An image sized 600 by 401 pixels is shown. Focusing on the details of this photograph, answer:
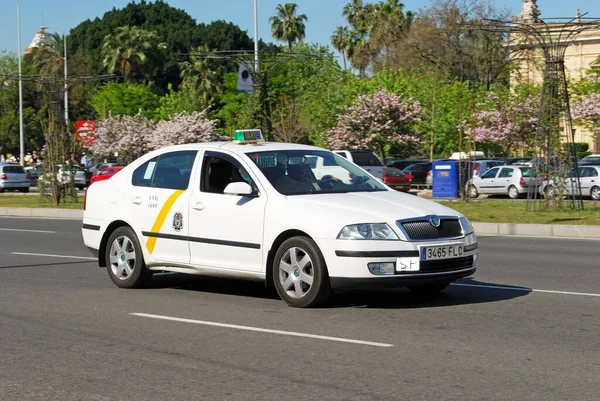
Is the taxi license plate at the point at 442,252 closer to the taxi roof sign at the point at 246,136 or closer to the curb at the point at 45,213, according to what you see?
the taxi roof sign at the point at 246,136

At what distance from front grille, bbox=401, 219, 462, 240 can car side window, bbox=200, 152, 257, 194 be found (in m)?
1.90

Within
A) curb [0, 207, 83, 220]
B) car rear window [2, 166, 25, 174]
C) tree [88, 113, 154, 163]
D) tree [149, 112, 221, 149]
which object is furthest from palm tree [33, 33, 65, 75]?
curb [0, 207, 83, 220]

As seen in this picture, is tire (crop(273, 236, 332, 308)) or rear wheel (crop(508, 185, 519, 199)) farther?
→ rear wheel (crop(508, 185, 519, 199))

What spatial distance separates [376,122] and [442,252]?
45.5 m

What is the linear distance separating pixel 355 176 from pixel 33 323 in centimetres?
354

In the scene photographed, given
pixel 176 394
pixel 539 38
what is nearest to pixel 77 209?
pixel 539 38

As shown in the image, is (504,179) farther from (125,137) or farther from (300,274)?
(125,137)

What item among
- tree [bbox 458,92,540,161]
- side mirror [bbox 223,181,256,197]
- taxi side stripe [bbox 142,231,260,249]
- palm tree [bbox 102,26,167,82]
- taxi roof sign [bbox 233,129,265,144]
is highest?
palm tree [bbox 102,26,167,82]

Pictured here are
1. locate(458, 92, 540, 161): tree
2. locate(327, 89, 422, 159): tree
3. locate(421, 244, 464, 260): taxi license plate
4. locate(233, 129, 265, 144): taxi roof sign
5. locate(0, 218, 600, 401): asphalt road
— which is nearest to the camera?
locate(0, 218, 600, 401): asphalt road

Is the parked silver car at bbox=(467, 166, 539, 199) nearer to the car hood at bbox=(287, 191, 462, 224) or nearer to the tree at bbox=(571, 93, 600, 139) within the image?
the tree at bbox=(571, 93, 600, 139)

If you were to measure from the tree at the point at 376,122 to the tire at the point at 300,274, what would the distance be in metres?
44.9

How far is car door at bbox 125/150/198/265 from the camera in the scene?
10844 mm

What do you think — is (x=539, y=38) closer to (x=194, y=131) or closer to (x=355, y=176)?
(x=355, y=176)

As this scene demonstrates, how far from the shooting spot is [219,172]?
1076 cm
